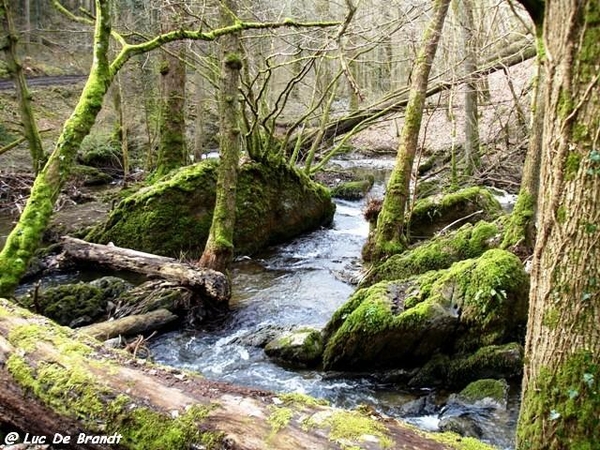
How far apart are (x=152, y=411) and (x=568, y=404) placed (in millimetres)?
2171

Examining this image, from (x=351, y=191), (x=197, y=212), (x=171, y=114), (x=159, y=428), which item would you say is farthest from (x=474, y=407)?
(x=351, y=191)

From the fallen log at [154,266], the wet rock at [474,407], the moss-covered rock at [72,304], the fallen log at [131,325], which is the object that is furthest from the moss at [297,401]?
the moss-covered rock at [72,304]

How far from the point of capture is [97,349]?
3584mm

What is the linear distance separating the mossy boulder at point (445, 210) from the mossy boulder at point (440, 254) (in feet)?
6.53

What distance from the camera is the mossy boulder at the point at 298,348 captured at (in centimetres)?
620

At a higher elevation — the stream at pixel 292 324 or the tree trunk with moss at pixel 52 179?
the tree trunk with moss at pixel 52 179

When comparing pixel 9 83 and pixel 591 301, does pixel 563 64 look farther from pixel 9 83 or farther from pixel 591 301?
pixel 9 83

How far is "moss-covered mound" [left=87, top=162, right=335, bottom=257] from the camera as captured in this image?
962cm

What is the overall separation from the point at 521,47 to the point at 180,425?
1235 centimetres

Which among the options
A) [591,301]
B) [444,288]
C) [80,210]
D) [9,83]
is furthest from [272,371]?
[9,83]

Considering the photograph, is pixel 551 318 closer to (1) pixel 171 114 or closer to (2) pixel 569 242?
(2) pixel 569 242

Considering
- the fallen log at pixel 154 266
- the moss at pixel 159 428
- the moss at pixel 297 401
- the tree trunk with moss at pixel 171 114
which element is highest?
the tree trunk with moss at pixel 171 114

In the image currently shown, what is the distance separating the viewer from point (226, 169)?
7.92m

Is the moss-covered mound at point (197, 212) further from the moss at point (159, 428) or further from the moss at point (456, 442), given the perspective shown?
the moss at point (456, 442)
